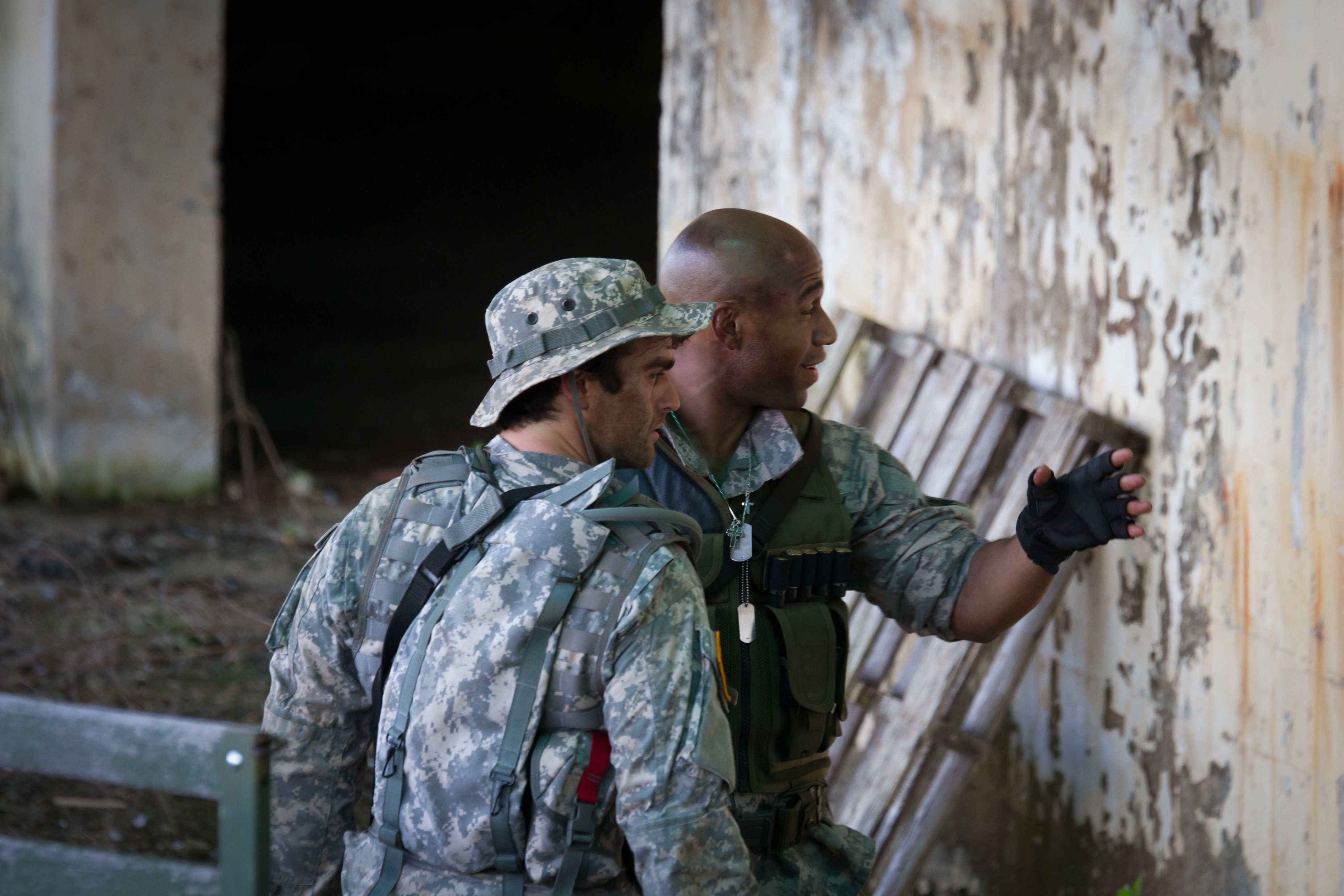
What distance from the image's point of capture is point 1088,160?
3.03 metres

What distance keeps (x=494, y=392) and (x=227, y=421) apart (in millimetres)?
5880

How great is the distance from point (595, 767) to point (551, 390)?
1.74 ft

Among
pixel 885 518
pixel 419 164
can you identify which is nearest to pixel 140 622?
pixel 885 518

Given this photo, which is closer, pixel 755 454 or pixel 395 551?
pixel 395 551

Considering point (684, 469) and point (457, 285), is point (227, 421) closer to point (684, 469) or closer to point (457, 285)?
point (684, 469)

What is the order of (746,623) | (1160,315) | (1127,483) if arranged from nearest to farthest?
(1127,483), (746,623), (1160,315)

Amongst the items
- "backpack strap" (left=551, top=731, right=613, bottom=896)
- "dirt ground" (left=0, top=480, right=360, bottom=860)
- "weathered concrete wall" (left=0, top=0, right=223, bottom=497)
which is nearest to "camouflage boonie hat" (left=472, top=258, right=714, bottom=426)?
"backpack strap" (left=551, top=731, right=613, bottom=896)

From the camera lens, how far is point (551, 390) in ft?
6.16

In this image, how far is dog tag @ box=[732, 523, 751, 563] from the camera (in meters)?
2.20

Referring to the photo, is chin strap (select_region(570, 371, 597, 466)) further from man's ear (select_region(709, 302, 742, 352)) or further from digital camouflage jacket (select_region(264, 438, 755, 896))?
man's ear (select_region(709, 302, 742, 352))

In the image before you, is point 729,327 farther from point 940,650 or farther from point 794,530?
point 940,650

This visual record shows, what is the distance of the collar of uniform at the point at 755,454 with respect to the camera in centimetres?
229

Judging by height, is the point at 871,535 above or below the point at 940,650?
above

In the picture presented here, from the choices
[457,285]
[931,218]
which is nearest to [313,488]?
[931,218]
